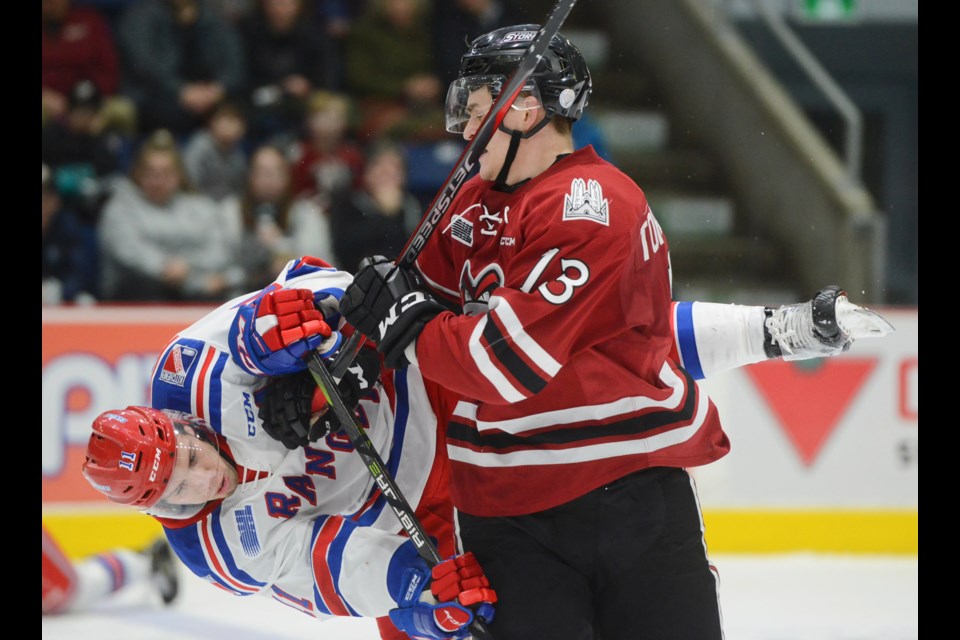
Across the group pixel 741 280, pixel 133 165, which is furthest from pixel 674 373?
pixel 133 165

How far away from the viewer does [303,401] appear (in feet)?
6.54

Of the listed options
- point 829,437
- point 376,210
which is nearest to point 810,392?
point 829,437

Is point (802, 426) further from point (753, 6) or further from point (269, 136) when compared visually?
point (269, 136)

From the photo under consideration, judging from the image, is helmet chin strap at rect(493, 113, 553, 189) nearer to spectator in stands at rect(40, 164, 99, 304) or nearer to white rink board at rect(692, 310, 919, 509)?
white rink board at rect(692, 310, 919, 509)

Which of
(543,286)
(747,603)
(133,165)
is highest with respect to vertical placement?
(133,165)

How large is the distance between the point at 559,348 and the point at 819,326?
600 millimetres

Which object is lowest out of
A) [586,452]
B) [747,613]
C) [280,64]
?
[747,613]

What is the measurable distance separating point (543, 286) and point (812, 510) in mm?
2682

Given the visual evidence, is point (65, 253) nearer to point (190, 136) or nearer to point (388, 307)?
point (190, 136)

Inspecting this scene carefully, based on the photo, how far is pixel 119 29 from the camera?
404 cm

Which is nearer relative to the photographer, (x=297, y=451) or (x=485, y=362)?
(x=485, y=362)

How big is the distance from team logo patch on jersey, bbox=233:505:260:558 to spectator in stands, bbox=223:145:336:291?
1.45 m

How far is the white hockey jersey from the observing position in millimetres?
1941

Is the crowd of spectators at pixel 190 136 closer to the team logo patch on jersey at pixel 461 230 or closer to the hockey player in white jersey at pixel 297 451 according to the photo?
the hockey player in white jersey at pixel 297 451
